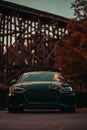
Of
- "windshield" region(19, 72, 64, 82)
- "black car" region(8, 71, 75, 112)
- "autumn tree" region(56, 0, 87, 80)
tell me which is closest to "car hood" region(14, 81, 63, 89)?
"black car" region(8, 71, 75, 112)

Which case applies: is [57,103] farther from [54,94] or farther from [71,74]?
[71,74]

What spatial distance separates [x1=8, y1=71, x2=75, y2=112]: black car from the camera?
1614cm

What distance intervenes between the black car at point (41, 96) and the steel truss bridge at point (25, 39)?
2299cm

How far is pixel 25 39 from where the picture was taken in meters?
43.7

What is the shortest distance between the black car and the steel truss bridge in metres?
23.0

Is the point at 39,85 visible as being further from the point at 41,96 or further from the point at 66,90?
the point at 66,90

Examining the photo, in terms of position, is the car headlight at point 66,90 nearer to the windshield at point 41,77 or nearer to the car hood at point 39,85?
the car hood at point 39,85

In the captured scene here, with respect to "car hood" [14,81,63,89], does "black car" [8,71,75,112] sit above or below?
below

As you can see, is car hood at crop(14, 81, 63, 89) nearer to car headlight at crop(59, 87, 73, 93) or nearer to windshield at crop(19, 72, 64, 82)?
car headlight at crop(59, 87, 73, 93)

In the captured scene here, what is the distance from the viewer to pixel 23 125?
1148 centimetres

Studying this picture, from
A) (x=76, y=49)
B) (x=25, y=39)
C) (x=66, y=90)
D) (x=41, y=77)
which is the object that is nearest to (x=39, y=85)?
(x=66, y=90)

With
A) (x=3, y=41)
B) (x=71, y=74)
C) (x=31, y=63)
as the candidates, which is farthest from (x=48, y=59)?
(x=71, y=74)

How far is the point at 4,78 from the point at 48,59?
3.61 m

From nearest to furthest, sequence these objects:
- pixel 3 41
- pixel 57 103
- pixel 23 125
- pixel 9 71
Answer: pixel 23 125 → pixel 57 103 → pixel 3 41 → pixel 9 71
